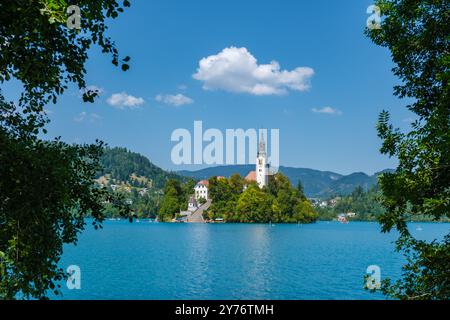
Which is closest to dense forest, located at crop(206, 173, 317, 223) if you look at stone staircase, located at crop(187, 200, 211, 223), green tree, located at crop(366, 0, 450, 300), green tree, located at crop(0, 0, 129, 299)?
stone staircase, located at crop(187, 200, 211, 223)

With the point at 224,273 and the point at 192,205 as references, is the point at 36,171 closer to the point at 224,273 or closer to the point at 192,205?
the point at 224,273

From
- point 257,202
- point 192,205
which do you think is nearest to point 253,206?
point 257,202

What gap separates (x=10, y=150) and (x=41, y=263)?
1.79 m

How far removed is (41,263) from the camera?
246 inches

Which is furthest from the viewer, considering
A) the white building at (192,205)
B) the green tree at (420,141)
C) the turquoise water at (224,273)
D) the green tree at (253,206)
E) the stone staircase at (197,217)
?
the white building at (192,205)

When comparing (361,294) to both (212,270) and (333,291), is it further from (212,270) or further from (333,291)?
(212,270)

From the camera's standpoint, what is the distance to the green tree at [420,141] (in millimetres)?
7770

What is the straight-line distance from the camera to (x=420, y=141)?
7934 mm

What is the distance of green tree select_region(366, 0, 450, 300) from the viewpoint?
777 centimetres

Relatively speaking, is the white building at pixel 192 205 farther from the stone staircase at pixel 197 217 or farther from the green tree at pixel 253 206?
the green tree at pixel 253 206

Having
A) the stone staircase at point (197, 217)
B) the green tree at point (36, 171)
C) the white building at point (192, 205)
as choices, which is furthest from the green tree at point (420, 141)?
the white building at point (192, 205)

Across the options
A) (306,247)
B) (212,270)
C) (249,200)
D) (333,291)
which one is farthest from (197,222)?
(333,291)

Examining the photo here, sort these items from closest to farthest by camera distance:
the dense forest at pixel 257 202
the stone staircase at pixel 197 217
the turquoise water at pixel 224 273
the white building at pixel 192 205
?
the turquoise water at pixel 224 273 → the dense forest at pixel 257 202 → the stone staircase at pixel 197 217 → the white building at pixel 192 205

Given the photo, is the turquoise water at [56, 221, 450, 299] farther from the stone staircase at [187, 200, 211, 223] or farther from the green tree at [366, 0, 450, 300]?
the stone staircase at [187, 200, 211, 223]
